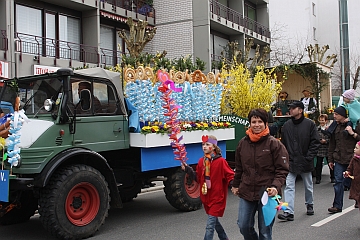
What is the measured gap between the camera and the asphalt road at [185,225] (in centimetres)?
628

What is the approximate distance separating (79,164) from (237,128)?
5017mm

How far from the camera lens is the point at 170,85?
21.5 feet

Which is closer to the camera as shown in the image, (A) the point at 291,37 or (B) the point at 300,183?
(B) the point at 300,183

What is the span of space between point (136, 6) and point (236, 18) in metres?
8.37

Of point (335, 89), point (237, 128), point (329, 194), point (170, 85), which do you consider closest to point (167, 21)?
point (237, 128)

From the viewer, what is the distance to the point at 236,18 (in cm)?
2870

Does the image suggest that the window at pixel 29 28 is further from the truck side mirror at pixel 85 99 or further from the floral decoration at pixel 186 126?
the truck side mirror at pixel 85 99

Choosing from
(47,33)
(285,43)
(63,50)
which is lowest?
(63,50)

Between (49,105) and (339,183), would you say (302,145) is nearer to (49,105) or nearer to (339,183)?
(339,183)

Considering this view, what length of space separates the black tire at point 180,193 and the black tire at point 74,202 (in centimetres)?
162

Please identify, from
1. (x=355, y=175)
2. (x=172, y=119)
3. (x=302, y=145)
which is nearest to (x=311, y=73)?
(x=302, y=145)

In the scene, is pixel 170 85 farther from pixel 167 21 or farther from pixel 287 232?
pixel 167 21

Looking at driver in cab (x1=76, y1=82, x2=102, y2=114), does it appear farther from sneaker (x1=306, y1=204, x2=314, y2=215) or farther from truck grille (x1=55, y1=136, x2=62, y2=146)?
sneaker (x1=306, y1=204, x2=314, y2=215)

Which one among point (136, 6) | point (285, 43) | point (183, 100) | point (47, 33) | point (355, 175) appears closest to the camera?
point (355, 175)
